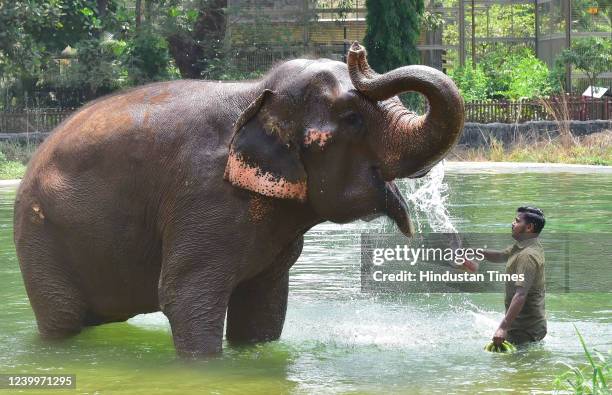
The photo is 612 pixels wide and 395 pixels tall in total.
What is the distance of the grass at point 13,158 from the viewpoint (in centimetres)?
2331

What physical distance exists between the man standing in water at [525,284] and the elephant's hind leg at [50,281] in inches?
105

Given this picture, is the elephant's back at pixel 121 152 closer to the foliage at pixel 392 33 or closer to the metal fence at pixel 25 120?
the metal fence at pixel 25 120

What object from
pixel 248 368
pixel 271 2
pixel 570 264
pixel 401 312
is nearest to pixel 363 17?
pixel 271 2

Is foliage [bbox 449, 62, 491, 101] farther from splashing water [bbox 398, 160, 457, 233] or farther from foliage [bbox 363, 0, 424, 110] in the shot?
splashing water [bbox 398, 160, 457, 233]

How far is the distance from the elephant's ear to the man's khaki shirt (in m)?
1.69

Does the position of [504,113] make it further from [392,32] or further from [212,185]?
[212,185]

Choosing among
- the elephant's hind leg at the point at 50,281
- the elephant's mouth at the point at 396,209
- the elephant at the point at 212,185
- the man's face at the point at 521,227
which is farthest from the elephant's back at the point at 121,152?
the man's face at the point at 521,227

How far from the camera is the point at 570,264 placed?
476 inches

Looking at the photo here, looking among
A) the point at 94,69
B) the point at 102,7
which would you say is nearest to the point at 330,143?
the point at 94,69

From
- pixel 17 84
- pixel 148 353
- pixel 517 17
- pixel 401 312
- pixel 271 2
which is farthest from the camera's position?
pixel 517 17

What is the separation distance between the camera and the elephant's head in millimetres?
6633

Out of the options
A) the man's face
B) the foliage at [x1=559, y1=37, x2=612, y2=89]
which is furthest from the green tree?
the man's face

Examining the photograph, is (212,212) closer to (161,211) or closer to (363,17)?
(161,211)

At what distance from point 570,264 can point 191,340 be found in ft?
19.5
